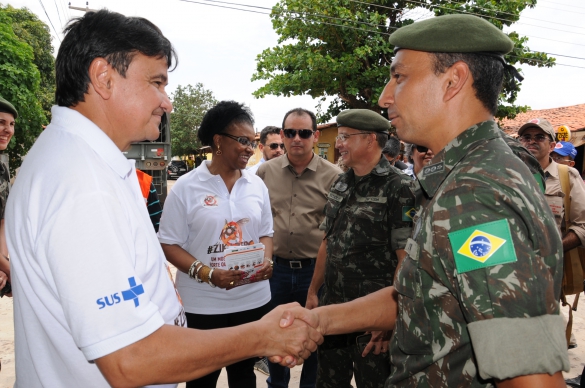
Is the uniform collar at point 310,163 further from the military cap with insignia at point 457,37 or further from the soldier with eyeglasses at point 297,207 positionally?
the military cap with insignia at point 457,37

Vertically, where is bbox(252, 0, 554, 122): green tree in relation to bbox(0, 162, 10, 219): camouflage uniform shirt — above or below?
above

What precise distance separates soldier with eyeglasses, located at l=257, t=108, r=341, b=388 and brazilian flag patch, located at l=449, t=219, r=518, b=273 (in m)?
2.90

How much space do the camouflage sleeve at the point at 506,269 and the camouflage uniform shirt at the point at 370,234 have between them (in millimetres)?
1748

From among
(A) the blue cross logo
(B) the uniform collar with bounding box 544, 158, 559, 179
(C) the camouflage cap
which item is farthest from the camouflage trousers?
(C) the camouflage cap

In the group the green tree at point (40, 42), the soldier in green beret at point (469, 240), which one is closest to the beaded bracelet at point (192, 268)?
the soldier in green beret at point (469, 240)

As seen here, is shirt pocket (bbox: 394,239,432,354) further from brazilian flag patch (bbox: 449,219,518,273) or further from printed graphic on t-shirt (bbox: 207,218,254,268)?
printed graphic on t-shirt (bbox: 207,218,254,268)

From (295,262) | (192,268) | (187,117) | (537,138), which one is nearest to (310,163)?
(295,262)

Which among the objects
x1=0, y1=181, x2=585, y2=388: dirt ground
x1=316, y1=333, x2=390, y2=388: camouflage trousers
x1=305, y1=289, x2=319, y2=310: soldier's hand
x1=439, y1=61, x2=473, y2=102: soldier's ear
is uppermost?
x1=439, y1=61, x2=473, y2=102: soldier's ear

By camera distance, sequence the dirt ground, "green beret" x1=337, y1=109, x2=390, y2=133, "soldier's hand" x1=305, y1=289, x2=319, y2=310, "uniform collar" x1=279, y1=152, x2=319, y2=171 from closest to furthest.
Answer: "green beret" x1=337, y1=109, x2=390, y2=133, "soldier's hand" x1=305, y1=289, x2=319, y2=310, the dirt ground, "uniform collar" x1=279, y1=152, x2=319, y2=171

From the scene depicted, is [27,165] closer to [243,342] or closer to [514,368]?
[243,342]

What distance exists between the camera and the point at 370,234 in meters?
3.07

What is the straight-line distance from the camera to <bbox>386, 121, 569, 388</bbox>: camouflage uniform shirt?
1076mm

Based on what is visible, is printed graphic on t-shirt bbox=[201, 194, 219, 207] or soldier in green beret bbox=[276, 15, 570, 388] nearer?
soldier in green beret bbox=[276, 15, 570, 388]

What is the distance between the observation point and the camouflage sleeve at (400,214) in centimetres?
295
